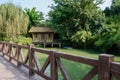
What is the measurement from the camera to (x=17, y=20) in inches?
1078

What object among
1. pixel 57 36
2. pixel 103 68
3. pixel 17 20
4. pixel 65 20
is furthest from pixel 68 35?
pixel 103 68

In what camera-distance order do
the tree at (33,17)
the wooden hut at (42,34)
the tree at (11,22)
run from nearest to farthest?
the tree at (11,22) → the wooden hut at (42,34) → the tree at (33,17)

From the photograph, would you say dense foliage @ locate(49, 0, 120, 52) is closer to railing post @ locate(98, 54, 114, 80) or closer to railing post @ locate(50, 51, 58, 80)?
railing post @ locate(50, 51, 58, 80)

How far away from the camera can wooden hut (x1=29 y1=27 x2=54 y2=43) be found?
1309 inches

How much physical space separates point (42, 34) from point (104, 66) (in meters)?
31.1

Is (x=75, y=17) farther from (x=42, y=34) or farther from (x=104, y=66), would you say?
(x=104, y=66)

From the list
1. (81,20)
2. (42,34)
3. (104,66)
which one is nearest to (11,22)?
(42,34)

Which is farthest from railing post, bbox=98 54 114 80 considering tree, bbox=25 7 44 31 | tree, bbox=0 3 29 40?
tree, bbox=25 7 44 31

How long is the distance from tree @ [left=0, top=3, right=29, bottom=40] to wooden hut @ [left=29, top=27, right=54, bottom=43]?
5.25 m

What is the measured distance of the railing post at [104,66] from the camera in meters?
3.11

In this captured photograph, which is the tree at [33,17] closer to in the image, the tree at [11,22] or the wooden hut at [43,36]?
the wooden hut at [43,36]

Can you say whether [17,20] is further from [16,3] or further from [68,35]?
[68,35]

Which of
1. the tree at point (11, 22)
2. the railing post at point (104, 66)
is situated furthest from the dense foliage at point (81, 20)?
the railing post at point (104, 66)

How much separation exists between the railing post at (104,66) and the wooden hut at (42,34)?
98.4 ft
